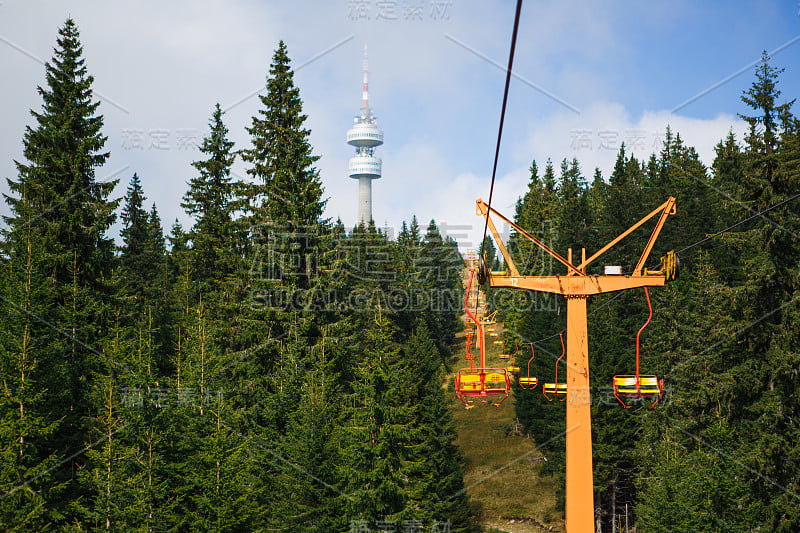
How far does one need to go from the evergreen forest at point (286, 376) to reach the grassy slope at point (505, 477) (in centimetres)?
277

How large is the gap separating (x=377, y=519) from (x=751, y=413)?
61.7 ft

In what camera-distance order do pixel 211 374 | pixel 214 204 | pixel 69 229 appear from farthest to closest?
1. pixel 214 204
2. pixel 69 229
3. pixel 211 374

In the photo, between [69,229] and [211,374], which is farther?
[69,229]

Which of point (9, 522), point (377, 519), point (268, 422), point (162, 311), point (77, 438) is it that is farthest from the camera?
Result: point (162, 311)

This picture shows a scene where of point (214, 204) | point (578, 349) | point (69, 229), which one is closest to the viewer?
point (578, 349)

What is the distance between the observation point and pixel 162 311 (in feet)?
176

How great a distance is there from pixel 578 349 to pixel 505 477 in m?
40.5

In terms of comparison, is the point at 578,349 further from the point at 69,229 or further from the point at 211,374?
the point at 69,229

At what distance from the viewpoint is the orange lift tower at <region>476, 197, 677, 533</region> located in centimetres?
1441

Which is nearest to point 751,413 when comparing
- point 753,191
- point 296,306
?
point 753,191

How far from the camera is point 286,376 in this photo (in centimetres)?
3612

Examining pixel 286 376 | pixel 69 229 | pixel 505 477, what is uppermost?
pixel 69 229

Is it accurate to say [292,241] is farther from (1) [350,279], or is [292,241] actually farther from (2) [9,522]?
(1) [350,279]

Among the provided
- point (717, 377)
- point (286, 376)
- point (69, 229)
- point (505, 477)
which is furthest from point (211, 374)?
point (505, 477)
